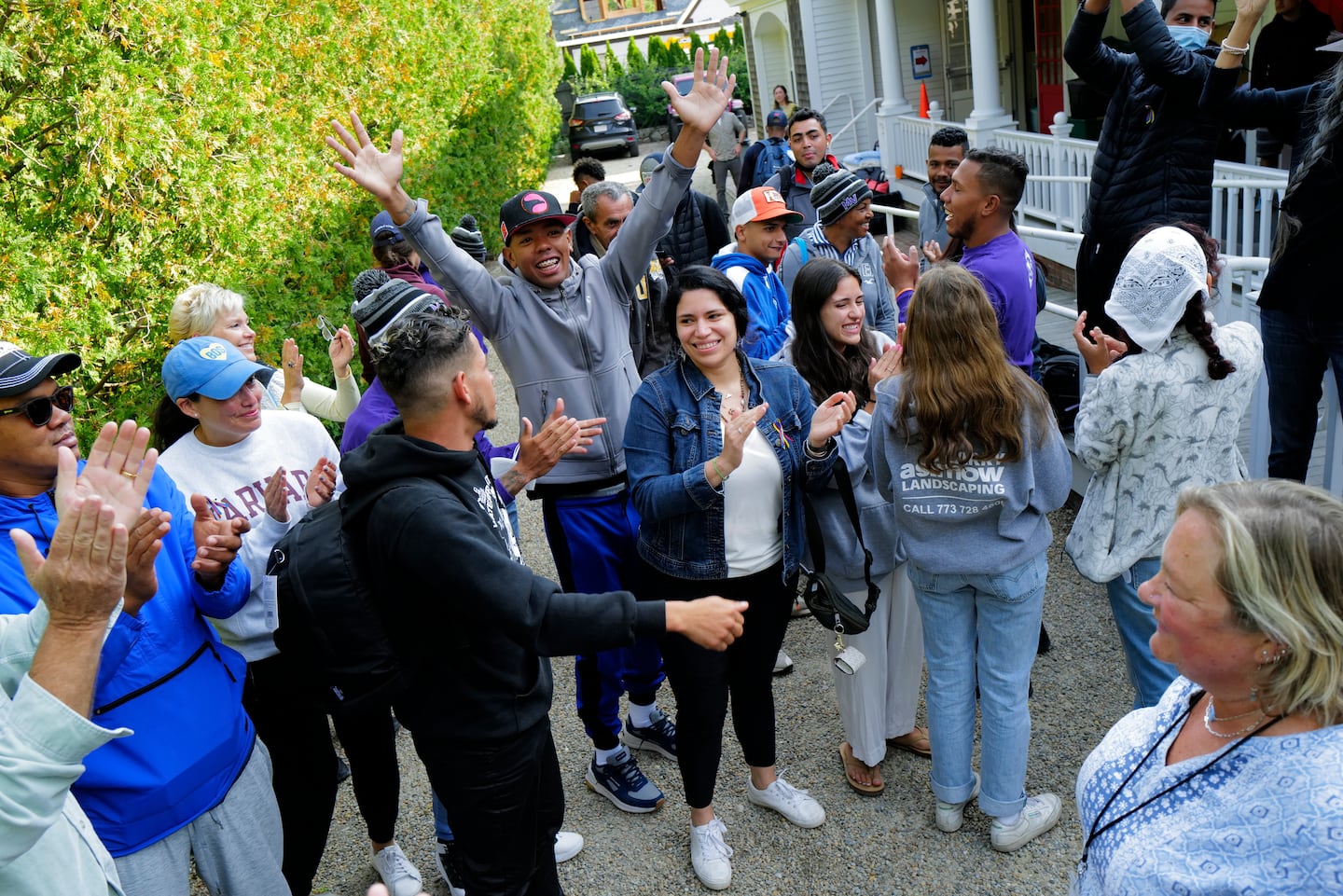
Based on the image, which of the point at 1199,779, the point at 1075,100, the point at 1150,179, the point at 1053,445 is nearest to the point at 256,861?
the point at 1199,779

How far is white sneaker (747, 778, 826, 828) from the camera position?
3.51 meters

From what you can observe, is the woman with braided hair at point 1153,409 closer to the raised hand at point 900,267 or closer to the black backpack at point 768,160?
the raised hand at point 900,267

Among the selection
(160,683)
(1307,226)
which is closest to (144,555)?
(160,683)

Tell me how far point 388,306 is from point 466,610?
2.86ft

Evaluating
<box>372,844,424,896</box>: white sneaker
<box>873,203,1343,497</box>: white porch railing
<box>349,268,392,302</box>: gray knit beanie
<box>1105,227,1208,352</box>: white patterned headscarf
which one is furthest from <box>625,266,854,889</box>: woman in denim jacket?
<box>873,203,1343,497</box>: white porch railing

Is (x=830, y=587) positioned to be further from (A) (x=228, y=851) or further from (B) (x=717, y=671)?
(A) (x=228, y=851)

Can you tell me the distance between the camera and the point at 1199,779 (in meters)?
1.65

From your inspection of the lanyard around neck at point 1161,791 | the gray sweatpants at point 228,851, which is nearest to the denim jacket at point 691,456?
Answer: the gray sweatpants at point 228,851

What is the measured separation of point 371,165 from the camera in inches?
136

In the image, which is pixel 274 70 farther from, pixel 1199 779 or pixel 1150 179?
pixel 1199 779

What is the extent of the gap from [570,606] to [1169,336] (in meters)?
2.03

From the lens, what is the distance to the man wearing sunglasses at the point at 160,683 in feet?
7.36

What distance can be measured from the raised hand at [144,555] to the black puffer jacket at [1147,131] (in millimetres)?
3747

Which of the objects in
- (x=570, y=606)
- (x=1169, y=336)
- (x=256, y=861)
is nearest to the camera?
(x=570, y=606)
